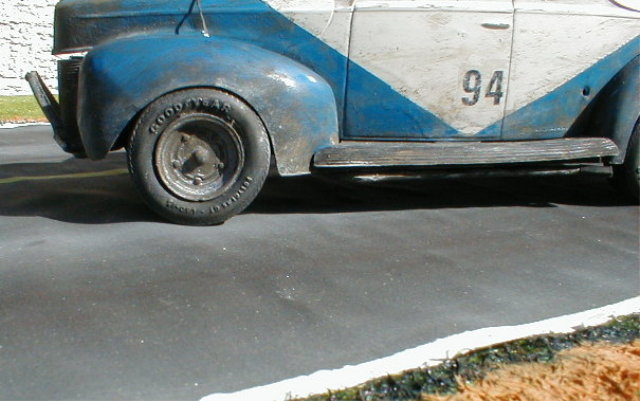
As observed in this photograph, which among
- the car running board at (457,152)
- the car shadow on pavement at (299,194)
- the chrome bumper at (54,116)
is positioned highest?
the chrome bumper at (54,116)

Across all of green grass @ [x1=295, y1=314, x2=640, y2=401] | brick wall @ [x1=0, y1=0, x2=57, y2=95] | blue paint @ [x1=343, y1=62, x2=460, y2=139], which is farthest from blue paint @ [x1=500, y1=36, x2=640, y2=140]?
brick wall @ [x1=0, y1=0, x2=57, y2=95]

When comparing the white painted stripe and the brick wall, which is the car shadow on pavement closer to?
the white painted stripe

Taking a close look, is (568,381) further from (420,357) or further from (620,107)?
(620,107)

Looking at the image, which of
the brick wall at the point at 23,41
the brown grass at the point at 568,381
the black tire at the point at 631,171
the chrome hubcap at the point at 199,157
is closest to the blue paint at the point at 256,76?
the chrome hubcap at the point at 199,157

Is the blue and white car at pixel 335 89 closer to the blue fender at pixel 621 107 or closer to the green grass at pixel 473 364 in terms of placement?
the blue fender at pixel 621 107

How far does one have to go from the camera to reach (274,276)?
13.3ft

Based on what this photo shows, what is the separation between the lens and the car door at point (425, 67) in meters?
5.16

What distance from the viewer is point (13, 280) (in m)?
3.94

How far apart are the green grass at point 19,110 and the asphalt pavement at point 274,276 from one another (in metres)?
3.69

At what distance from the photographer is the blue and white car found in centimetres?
480

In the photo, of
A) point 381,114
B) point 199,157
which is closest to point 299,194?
point 381,114

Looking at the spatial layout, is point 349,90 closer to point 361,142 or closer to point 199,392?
point 361,142

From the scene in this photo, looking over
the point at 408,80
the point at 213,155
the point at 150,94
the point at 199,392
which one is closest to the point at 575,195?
the point at 408,80

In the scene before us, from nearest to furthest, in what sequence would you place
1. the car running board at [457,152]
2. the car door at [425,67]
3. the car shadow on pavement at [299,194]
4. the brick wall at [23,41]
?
A: the car running board at [457,152] → the car door at [425,67] → the car shadow on pavement at [299,194] → the brick wall at [23,41]
